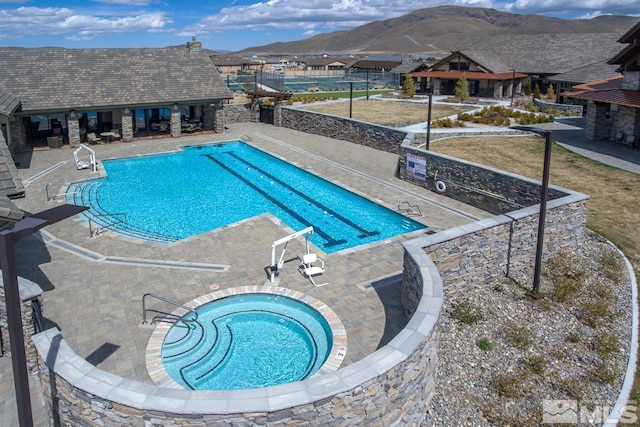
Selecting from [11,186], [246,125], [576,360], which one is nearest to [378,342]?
[576,360]

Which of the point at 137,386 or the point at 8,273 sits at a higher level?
the point at 8,273

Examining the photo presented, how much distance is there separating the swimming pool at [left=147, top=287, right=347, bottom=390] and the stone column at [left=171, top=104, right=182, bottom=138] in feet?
74.8

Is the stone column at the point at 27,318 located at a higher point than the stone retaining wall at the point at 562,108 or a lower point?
lower

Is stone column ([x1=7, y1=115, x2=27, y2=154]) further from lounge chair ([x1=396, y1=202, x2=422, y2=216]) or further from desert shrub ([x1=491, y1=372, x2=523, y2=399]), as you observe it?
desert shrub ([x1=491, y1=372, x2=523, y2=399])

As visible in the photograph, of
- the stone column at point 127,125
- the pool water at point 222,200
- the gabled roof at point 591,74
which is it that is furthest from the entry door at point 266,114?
the gabled roof at point 591,74

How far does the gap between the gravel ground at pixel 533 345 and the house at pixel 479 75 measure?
3935cm

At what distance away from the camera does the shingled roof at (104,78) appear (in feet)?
93.2

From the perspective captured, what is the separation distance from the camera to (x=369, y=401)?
7793 mm

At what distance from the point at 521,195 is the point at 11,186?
1510 centimetres

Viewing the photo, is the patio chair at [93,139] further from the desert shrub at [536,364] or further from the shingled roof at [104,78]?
the desert shrub at [536,364]

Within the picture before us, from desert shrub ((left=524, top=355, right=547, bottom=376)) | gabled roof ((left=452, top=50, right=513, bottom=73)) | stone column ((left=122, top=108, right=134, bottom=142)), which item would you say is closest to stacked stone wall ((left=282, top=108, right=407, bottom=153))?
stone column ((left=122, top=108, right=134, bottom=142))

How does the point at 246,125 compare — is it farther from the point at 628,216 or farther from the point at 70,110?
the point at 628,216

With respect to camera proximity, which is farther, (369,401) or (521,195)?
(521,195)

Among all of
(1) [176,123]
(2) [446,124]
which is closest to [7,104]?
(1) [176,123]
